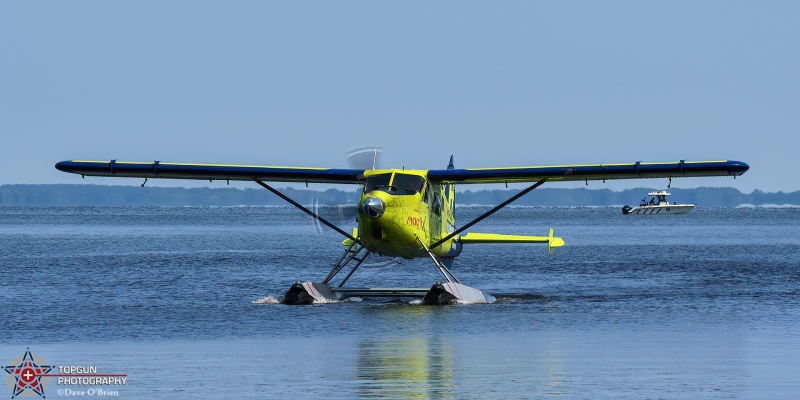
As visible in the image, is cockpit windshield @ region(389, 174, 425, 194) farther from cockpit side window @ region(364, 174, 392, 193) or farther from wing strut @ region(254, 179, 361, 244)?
wing strut @ region(254, 179, 361, 244)

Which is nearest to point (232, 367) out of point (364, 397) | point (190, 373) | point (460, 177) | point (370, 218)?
point (190, 373)

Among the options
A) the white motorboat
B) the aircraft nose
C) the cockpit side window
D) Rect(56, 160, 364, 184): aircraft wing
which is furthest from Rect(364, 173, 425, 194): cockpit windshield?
the white motorboat

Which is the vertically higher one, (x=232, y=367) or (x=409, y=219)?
(x=409, y=219)

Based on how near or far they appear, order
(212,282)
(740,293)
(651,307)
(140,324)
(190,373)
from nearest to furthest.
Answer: (190,373)
(140,324)
(651,307)
(740,293)
(212,282)

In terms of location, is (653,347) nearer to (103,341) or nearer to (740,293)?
(103,341)

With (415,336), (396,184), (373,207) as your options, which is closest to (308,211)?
(396,184)

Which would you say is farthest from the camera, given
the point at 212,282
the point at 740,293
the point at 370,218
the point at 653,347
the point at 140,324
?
the point at 212,282

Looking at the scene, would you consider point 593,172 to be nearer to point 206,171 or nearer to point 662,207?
point 206,171

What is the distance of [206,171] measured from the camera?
67.8 ft

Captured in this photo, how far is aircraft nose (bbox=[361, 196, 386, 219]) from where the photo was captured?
18125 mm

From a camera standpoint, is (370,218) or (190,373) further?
(370,218)

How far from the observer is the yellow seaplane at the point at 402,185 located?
1872cm

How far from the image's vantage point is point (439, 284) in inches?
770

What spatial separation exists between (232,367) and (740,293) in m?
13.9
